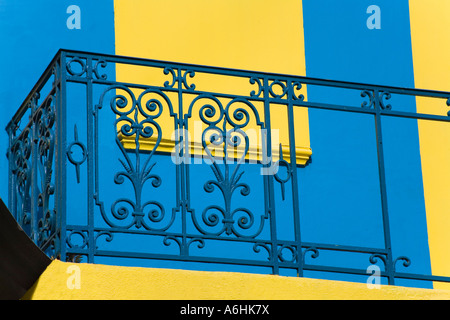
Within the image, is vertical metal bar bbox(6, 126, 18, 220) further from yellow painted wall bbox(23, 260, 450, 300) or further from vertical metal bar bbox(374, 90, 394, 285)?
vertical metal bar bbox(374, 90, 394, 285)

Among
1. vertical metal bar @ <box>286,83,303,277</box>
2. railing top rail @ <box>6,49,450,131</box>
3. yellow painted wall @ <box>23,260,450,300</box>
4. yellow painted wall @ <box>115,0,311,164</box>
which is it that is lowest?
yellow painted wall @ <box>23,260,450,300</box>

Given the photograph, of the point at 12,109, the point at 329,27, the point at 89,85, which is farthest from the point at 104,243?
the point at 329,27

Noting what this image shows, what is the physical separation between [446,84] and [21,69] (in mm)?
3173

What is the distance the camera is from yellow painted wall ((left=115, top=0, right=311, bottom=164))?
8.92 meters

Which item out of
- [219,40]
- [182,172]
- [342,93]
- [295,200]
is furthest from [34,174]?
[342,93]

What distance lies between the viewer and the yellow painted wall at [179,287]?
261 inches

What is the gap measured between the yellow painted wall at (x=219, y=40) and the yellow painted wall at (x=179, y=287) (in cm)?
197

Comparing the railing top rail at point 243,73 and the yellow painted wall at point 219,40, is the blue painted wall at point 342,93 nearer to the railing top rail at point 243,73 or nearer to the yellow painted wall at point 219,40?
the yellow painted wall at point 219,40

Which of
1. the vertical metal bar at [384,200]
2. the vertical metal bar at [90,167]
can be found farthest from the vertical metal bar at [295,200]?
the vertical metal bar at [90,167]

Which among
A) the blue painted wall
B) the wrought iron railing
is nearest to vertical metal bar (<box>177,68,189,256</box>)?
the wrought iron railing

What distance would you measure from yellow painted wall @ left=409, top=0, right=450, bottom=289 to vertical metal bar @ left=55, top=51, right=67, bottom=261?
11.0 feet

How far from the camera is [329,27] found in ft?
31.4

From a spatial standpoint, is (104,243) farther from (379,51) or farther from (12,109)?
(379,51)

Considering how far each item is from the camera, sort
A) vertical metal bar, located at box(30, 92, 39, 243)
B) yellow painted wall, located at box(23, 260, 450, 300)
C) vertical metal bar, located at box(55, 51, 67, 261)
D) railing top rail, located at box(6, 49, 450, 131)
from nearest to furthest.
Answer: yellow painted wall, located at box(23, 260, 450, 300)
vertical metal bar, located at box(55, 51, 67, 261)
railing top rail, located at box(6, 49, 450, 131)
vertical metal bar, located at box(30, 92, 39, 243)
